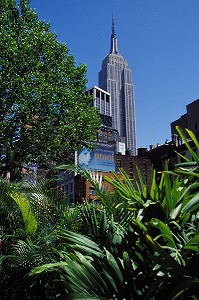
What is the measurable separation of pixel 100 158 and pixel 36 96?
6242cm

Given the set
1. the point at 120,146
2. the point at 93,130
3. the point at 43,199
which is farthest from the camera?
the point at 120,146

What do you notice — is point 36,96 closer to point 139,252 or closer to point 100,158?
point 139,252

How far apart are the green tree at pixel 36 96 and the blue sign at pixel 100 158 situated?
57.4m

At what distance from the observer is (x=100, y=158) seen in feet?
271

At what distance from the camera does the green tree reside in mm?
20156

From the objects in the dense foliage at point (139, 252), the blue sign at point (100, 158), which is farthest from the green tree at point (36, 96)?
the blue sign at point (100, 158)

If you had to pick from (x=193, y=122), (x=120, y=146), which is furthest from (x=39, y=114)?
(x=120, y=146)

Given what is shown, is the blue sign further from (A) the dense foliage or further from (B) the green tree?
(A) the dense foliage

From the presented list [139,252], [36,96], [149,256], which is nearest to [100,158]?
[36,96]

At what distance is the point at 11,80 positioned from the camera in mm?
19922

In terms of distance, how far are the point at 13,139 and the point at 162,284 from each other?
1902 centimetres

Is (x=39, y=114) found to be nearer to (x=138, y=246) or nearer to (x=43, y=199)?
(x=43, y=199)

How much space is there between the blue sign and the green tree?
188ft

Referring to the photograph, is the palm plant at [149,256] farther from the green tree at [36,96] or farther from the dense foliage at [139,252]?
the green tree at [36,96]
